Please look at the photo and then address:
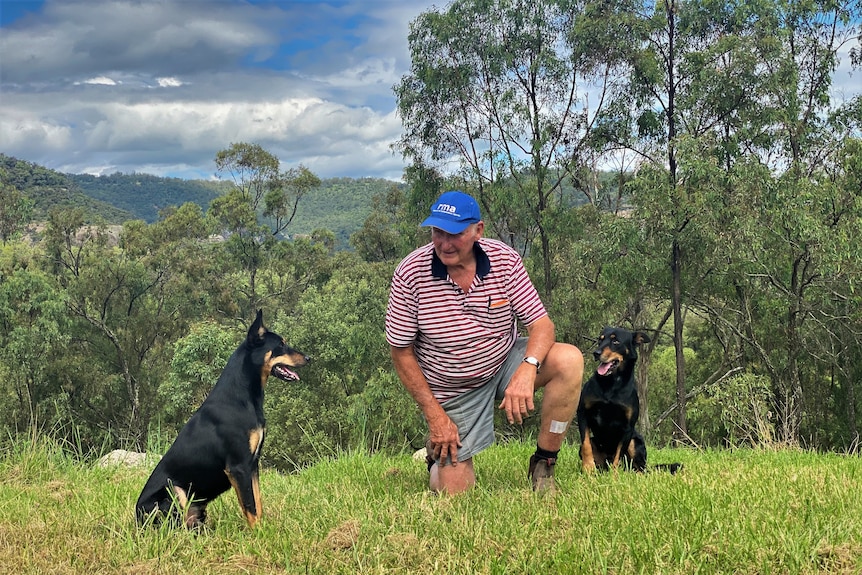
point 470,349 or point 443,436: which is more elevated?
point 470,349

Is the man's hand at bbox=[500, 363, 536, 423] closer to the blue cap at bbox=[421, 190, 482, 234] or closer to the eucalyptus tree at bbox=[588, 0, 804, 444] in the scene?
the blue cap at bbox=[421, 190, 482, 234]

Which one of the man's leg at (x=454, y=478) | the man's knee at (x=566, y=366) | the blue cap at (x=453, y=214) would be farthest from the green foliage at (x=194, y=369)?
the blue cap at (x=453, y=214)

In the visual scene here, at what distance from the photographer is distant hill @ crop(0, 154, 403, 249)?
66.6m

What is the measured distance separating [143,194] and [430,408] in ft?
450

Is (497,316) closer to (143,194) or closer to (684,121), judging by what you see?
(684,121)

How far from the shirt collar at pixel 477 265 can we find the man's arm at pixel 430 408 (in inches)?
18.1

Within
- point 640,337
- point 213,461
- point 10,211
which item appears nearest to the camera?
point 213,461

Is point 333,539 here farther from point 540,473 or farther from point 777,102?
point 777,102

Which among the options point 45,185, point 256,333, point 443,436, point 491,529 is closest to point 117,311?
point 256,333

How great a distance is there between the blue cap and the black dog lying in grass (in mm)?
1344

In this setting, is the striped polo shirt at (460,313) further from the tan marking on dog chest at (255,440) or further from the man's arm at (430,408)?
the tan marking on dog chest at (255,440)

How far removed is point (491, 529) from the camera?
2.84 m

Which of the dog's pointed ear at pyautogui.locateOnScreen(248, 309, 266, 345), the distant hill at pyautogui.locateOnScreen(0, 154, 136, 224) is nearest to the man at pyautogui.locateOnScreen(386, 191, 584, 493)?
the dog's pointed ear at pyautogui.locateOnScreen(248, 309, 266, 345)

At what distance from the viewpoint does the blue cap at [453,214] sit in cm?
346
